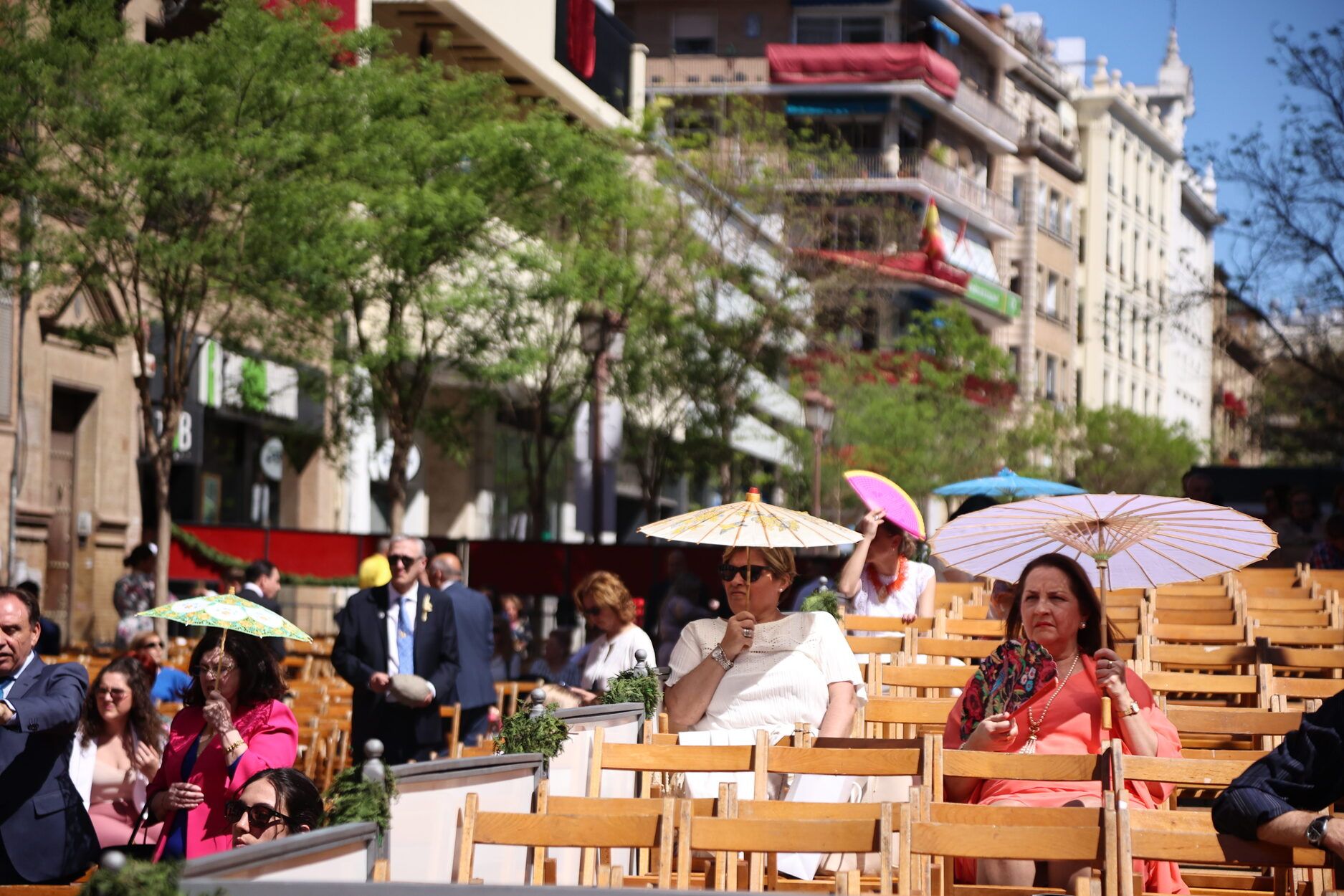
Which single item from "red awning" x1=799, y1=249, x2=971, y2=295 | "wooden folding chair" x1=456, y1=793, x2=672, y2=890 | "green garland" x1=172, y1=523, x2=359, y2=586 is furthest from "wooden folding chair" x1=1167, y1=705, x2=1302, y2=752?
"red awning" x1=799, y1=249, x2=971, y2=295

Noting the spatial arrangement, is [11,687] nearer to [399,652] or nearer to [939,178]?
[399,652]

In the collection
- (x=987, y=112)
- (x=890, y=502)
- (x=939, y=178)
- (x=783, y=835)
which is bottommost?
(x=783, y=835)

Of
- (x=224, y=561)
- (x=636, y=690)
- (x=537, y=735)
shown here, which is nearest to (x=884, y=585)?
Answer: (x=636, y=690)

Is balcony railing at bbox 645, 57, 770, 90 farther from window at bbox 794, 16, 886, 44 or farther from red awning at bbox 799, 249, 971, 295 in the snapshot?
red awning at bbox 799, 249, 971, 295

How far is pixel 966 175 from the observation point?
78.4m

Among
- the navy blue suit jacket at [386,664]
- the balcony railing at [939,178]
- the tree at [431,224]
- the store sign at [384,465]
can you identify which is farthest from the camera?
the balcony railing at [939,178]

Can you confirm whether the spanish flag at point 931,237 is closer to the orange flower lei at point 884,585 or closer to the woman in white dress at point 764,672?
the orange flower lei at point 884,585

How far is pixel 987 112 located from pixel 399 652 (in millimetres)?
69578

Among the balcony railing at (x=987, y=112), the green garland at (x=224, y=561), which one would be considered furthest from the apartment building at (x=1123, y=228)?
the green garland at (x=224, y=561)

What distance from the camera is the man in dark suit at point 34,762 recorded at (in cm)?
761

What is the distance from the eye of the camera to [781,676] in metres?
9.04

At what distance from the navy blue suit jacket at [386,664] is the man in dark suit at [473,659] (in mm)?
802

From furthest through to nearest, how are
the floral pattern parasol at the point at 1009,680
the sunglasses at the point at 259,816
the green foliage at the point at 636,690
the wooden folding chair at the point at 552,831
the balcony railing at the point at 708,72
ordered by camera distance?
the balcony railing at the point at 708,72 < the green foliage at the point at 636,690 < the floral pattern parasol at the point at 1009,680 < the sunglasses at the point at 259,816 < the wooden folding chair at the point at 552,831

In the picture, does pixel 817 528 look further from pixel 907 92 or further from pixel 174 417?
pixel 907 92
